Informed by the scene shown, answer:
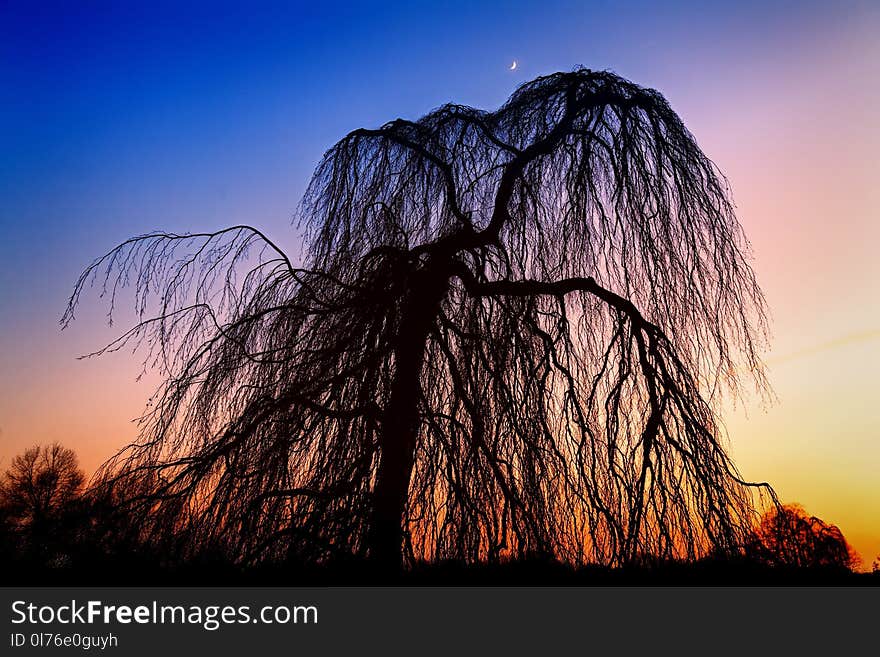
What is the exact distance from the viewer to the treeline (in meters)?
3.05

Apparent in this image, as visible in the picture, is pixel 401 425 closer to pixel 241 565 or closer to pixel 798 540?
pixel 241 565

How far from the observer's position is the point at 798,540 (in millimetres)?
3500

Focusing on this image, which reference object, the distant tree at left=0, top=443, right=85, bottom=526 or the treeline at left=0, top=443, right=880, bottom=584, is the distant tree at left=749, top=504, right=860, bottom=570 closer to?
the treeline at left=0, top=443, right=880, bottom=584

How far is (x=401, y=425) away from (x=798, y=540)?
2.26 meters

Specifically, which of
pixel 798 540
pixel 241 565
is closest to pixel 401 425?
pixel 241 565

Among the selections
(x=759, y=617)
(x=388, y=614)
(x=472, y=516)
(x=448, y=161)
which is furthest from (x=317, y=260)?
(x=759, y=617)

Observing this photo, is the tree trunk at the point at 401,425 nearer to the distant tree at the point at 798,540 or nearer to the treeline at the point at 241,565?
the treeline at the point at 241,565

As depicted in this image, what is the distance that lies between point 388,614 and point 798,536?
2297mm

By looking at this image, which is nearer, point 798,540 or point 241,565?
point 241,565

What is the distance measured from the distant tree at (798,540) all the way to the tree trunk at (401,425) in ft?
6.24

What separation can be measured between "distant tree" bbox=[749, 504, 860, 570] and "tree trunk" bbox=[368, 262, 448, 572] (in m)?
1.90

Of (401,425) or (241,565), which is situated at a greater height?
(401,425)

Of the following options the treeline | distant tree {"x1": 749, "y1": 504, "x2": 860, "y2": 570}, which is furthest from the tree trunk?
distant tree {"x1": 749, "y1": 504, "x2": 860, "y2": 570}

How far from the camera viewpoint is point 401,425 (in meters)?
3.39
